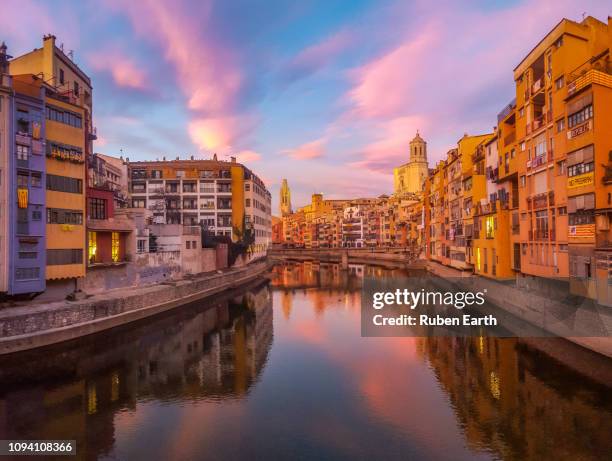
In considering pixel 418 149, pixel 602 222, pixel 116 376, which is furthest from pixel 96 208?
pixel 418 149

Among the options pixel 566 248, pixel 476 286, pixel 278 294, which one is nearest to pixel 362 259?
pixel 278 294

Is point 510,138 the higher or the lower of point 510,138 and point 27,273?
the higher

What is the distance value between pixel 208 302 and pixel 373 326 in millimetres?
22689

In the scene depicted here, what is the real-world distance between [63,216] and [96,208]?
788cm

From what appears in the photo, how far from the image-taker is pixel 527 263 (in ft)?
132

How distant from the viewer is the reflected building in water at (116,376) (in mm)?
20328

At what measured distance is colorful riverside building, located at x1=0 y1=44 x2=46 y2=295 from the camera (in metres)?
32.5

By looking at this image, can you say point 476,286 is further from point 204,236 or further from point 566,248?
point 204,236

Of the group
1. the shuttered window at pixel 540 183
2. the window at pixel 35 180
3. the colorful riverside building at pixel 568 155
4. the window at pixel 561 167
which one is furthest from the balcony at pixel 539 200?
the window at pixel 35 180

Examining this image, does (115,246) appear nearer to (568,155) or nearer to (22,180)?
(22,180)

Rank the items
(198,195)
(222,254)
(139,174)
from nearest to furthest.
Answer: (222,254) → (198,195) → (139,174)

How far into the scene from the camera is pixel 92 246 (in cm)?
4466

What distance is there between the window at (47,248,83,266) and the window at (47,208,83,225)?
2458 millimetres

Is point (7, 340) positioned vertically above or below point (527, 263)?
below
